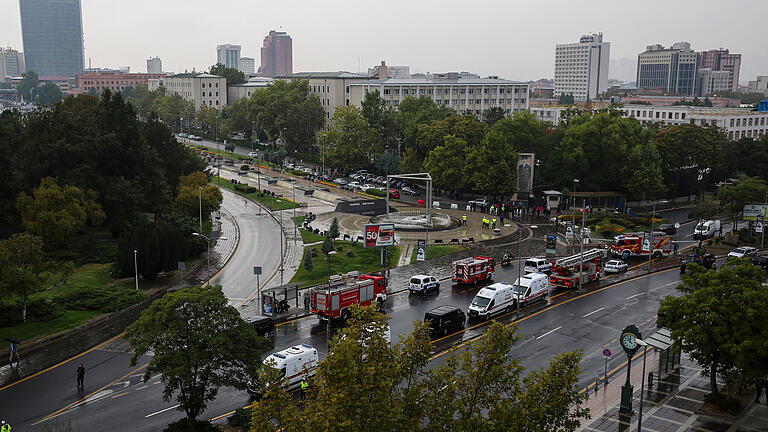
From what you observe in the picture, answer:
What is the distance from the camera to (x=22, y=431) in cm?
2911

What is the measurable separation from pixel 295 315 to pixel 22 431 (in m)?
18.7

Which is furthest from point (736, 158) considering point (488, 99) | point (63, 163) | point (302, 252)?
point (63, 163)

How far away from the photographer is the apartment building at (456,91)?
471 feet

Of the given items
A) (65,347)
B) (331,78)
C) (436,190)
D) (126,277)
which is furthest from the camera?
(331,78)

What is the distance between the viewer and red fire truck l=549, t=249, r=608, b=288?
52.3 metres

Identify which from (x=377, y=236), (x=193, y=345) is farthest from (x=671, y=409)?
(x=377, y=236)

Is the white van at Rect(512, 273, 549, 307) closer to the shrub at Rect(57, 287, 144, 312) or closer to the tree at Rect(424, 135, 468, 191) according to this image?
the shrub at Rect(57, 287, 144, 312)

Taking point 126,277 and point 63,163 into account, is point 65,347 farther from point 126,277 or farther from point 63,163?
point 63,163

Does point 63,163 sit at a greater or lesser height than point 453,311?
greater

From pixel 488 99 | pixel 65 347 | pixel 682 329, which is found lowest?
pixel 65 347

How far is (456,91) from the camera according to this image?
149 metres

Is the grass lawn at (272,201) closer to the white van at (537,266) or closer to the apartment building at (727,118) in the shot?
the white van at (537,266)

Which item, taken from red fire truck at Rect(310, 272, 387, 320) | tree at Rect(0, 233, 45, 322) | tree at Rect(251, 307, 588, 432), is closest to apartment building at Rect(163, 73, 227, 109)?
tree at Rect(0, 233, 45, 322)

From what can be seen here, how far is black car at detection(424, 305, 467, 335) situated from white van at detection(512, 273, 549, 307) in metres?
6.20
